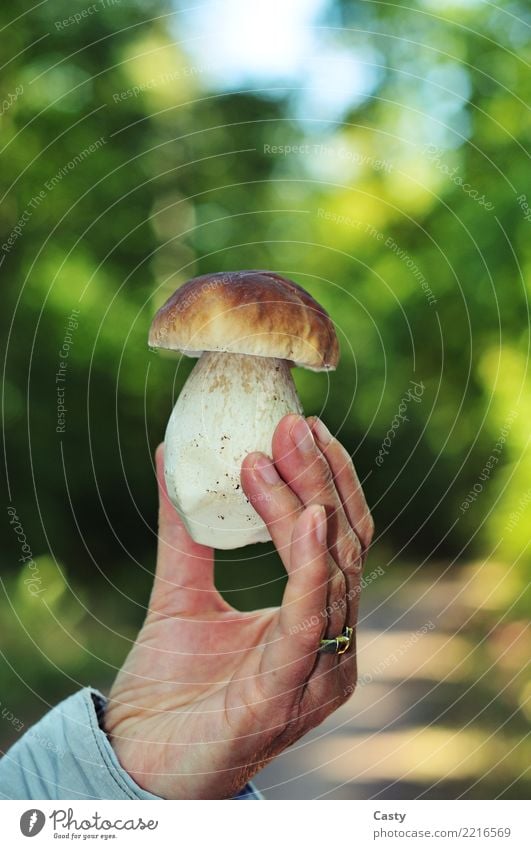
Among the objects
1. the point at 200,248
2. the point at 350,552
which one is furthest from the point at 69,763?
the point at 200,248

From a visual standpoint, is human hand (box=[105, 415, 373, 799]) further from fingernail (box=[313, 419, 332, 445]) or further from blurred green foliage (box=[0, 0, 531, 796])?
blurred green foliage (box=[0, 0, 531, 796])

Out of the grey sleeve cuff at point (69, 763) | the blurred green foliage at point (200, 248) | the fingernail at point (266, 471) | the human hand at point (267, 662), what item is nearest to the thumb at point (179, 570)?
the human hand at point (267, 662)

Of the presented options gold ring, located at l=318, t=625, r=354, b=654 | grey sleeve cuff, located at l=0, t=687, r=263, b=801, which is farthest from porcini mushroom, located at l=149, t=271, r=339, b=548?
grey sleeve cuff, located at l=0, t=687, r=263, b=801

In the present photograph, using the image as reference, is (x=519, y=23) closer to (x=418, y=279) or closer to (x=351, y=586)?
(x=418, y=279)

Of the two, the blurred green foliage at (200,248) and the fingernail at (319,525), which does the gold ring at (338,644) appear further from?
the blurred green foliage at (200,248)

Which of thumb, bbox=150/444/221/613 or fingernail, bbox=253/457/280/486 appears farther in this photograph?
thumb, bbox=150/444/221/613

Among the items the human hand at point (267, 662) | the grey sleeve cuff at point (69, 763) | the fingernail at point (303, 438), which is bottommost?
the grey sleeve cuff at point (69, 763)
